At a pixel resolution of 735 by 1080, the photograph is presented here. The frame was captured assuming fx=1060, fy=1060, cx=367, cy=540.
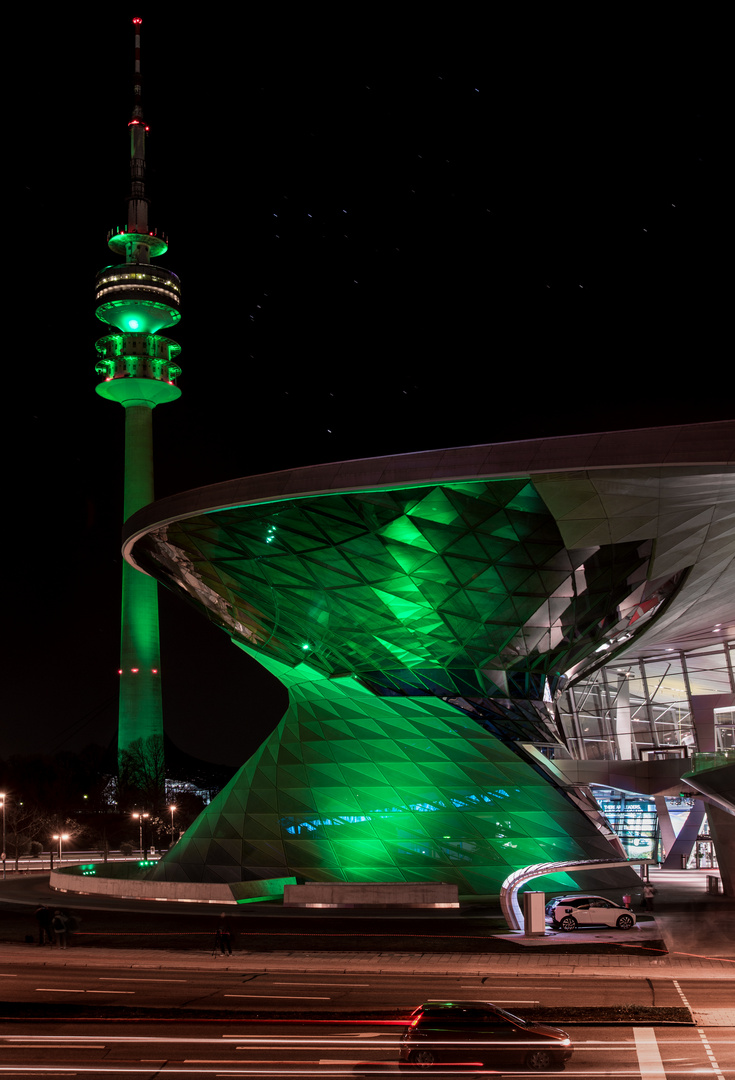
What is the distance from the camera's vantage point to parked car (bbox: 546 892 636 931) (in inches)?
1123

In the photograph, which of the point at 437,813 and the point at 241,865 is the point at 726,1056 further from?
the point at 241,865

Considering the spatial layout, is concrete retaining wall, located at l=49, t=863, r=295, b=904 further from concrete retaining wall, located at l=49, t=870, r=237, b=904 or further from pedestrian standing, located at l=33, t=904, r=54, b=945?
pedestrian standing, located at l=33, t=904, r=54, b=945

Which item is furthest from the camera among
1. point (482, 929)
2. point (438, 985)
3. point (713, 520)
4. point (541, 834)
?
point (541, 834)

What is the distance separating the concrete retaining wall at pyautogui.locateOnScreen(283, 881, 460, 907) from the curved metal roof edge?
1264 cm

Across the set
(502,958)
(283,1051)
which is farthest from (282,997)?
(502,958)

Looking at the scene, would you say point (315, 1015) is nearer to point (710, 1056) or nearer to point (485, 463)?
point (710, 1056)

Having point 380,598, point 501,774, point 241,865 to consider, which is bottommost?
point 241,865

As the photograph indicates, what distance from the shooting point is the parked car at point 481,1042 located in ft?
42.4

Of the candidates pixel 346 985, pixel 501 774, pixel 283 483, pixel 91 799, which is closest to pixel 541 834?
pixel 501 774

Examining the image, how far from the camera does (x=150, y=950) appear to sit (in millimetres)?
25000

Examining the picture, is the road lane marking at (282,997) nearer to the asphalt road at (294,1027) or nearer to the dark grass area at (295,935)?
the asphalt road at (294,1027)

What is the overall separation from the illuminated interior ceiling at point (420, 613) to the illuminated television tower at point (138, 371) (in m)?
58.5

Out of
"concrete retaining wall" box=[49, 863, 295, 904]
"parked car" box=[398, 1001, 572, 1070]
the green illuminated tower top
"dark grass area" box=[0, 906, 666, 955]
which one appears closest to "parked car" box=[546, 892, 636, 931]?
"dark grass area" box=[0, 906, 666, 955]

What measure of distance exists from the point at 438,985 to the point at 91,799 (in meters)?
101
